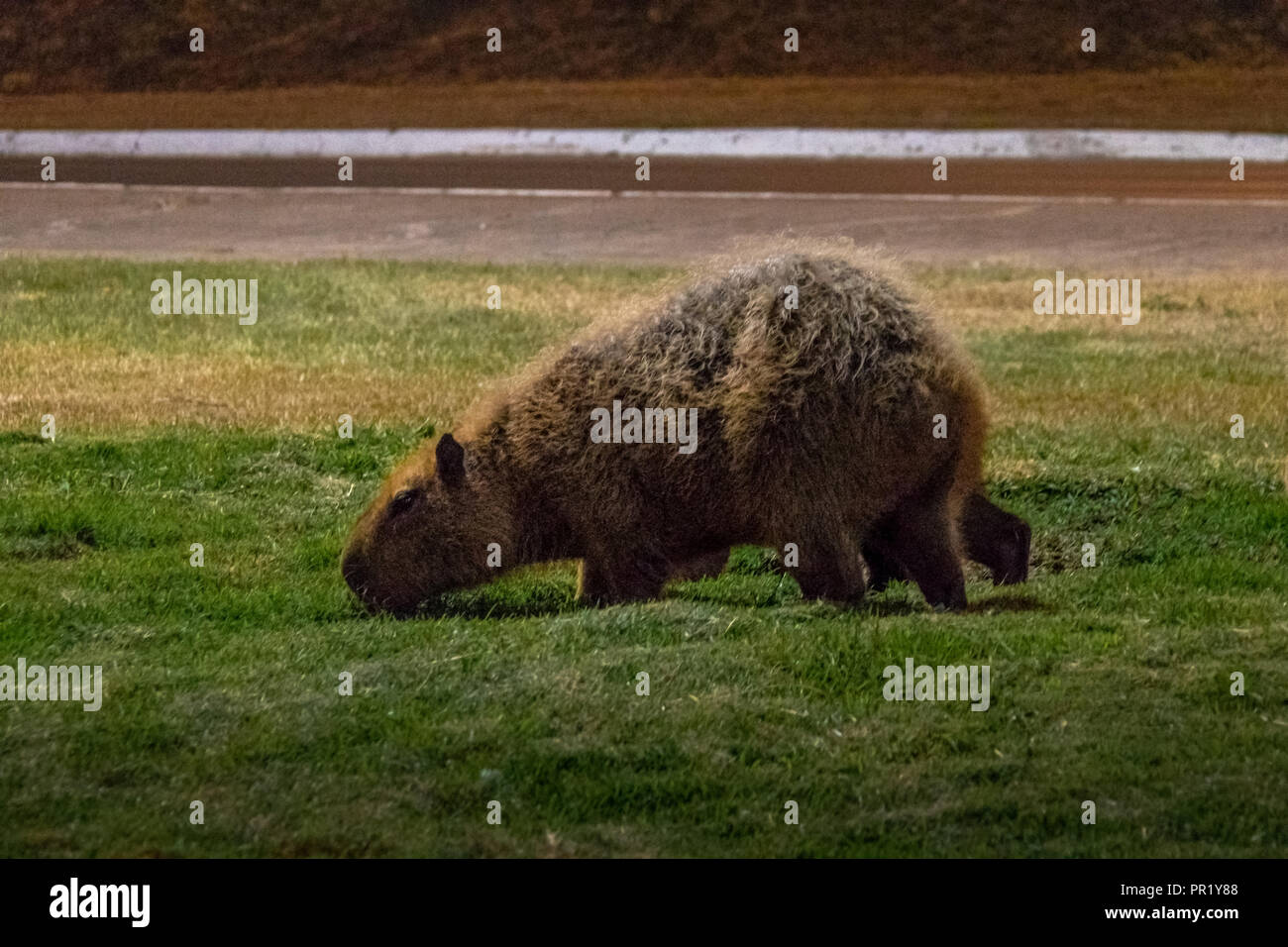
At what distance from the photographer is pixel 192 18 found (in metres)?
26.0

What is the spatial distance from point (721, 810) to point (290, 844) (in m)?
1.39

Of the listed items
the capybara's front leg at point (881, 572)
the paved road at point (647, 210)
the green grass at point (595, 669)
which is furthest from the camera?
the paved road at point (647, 210)

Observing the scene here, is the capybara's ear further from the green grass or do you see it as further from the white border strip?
the white border strip

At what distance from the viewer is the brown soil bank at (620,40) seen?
25594 millimetres

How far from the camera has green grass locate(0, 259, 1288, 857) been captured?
19.1 ft

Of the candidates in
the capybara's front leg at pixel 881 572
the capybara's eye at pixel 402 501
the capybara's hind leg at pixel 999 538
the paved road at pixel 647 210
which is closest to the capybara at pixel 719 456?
the capybara's eye at pixel 402 501

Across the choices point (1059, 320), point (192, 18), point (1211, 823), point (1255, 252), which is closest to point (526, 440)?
point (1211, 823)

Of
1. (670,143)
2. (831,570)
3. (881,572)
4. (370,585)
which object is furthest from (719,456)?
(670,143)

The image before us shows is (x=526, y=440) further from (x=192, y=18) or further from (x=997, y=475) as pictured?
(x=192, y=18)

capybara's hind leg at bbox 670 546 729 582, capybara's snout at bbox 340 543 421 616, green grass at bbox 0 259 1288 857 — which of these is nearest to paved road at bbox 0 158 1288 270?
green grass at bbox 0 259 1288 857

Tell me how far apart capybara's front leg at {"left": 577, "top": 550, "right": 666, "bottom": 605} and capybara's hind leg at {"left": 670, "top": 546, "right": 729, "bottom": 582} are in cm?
15

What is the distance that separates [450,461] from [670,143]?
700 inches

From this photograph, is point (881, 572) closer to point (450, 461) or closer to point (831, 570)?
point (831, 570)

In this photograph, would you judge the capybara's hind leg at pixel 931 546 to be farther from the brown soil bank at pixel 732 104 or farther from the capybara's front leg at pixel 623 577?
the brown soil bank at pixel 732 104
